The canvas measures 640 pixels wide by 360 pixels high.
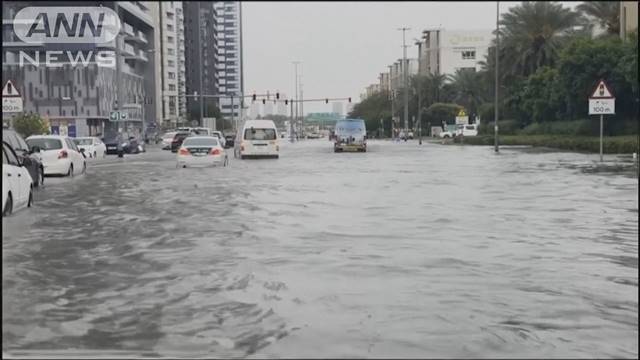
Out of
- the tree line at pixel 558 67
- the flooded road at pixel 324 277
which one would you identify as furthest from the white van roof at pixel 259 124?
the flooded road at pixel 324 277

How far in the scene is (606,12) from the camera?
6594 centimetres

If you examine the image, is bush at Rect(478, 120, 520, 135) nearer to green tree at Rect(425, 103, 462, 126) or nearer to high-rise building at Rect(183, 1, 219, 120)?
high-rise building at Rect(183, 1, 219, 120)

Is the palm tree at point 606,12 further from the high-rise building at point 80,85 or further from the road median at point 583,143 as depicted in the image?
the high-rise building at point 80,85

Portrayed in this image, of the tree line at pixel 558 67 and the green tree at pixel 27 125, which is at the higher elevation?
the tree line at pixel 558 67

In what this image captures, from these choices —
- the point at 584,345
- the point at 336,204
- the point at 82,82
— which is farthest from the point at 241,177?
the point at 82,82

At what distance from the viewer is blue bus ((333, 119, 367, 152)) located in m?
50.8

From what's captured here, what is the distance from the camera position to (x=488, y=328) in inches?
267

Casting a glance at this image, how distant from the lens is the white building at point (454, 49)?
457ft

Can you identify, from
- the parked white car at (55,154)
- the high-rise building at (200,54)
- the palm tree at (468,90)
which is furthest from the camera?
the palm tree at (468,90)

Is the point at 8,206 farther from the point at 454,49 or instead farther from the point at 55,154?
the point at 454,49

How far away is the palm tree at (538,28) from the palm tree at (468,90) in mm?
33414

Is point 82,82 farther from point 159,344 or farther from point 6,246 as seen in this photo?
point 159,344

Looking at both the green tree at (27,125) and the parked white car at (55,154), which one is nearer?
the parked white car at (55,154)

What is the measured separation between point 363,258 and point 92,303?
3595 millimetres
